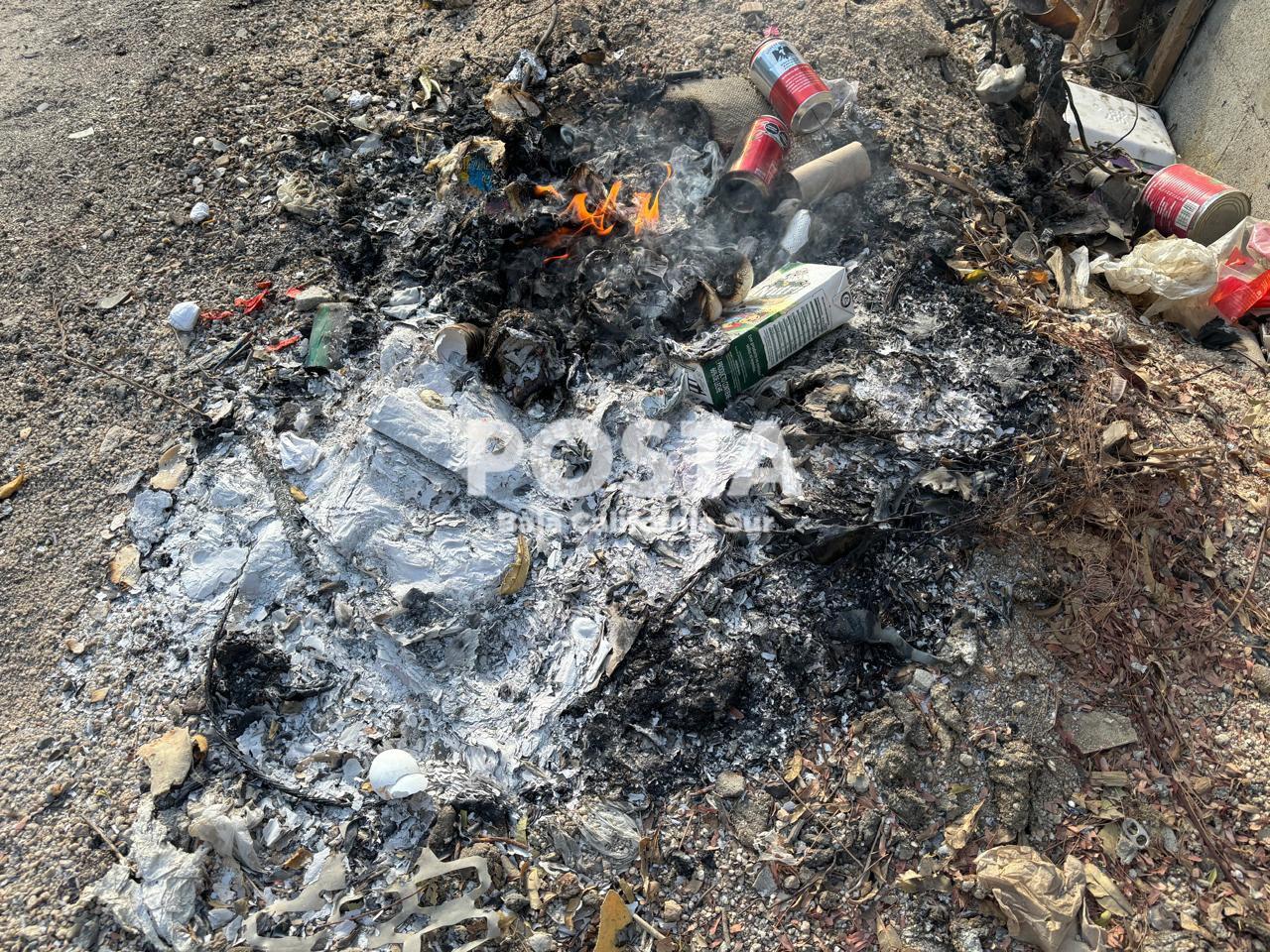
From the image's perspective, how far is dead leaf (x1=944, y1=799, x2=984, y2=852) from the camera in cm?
208

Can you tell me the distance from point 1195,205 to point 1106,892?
114 inches

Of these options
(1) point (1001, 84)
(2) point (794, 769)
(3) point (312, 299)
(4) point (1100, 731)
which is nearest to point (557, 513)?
(2) point (794, 769)

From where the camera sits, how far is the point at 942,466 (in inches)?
99.8

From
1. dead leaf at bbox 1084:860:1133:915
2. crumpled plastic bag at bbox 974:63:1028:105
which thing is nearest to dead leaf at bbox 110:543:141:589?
dead leaf at bbox 1084:860:1133:915

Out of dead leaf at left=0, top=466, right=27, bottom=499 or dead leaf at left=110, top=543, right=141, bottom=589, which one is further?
dead leaf at left=0, top=466, right=27, bottom=499

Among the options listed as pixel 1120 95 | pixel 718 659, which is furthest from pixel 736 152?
pixel 1120 95

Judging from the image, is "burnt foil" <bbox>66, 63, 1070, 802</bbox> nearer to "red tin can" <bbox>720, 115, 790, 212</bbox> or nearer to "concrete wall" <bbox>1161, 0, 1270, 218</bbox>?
"red tin can" <bbox>720, 115, 790, 212</bbox>

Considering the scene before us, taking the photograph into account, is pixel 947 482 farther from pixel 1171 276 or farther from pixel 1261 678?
pixel 1171 276

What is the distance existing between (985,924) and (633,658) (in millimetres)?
1181

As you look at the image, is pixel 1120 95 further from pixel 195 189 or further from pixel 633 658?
pixel 195 189

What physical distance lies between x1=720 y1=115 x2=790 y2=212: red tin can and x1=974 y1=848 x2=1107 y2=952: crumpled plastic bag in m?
2.57

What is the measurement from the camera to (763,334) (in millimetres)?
Result: 2701

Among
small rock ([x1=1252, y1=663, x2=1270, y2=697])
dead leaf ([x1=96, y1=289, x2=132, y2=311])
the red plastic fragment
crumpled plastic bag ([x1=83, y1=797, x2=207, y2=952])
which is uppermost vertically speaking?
small rock ([x1=1252, y1=663, x2=1270, y2=697])
